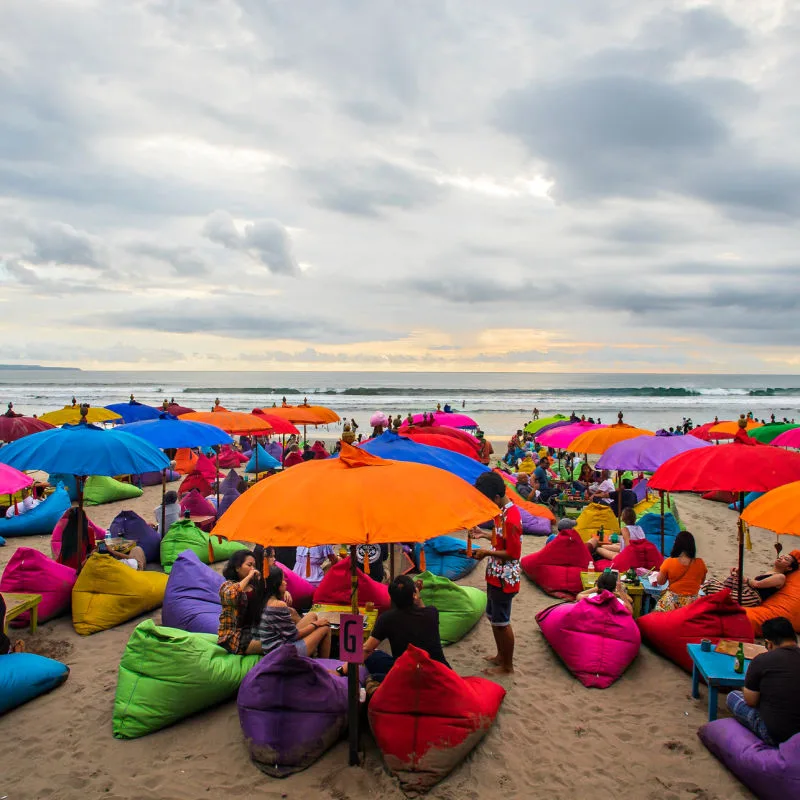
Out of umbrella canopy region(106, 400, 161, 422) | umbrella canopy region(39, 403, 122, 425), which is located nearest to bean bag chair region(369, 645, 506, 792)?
umbrella canopy region(39, 403, 122, 425)

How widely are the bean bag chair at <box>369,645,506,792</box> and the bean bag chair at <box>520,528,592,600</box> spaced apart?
3.81 metres

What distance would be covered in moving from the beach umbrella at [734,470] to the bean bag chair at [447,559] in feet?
10.6

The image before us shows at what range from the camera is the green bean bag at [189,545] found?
25.7 feet

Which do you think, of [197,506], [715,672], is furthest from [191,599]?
[197,506]

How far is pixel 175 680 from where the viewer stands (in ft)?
14.1

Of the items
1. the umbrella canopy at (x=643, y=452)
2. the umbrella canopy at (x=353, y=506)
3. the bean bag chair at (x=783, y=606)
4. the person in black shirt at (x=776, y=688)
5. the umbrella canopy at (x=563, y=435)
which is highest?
the umbrella canopy at (x=353, y=506)

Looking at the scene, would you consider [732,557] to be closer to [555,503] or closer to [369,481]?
[555,503]

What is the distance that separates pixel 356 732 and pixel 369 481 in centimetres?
169

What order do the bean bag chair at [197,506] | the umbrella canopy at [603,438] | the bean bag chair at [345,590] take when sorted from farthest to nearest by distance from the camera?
the bean bag chair at [197,506], the umbrella canopy at [603,438], the bean bag chair at [345,590]

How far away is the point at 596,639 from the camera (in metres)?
5.18

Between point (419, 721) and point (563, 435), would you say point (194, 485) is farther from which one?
point (419, 721)

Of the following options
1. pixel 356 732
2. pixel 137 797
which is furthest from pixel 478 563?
pixel 137 797

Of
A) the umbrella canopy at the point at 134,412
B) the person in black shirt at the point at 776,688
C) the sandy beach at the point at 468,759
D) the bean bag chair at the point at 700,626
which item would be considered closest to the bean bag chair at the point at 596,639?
the sandy beach at the point at 468,759

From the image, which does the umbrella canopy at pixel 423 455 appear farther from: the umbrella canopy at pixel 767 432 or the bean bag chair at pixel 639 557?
the umbrella canopy at pixel 767 432
